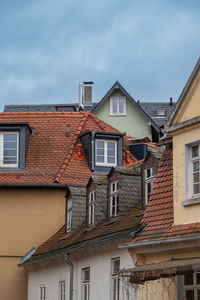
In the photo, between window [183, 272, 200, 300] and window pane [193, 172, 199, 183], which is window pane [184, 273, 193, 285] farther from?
window pane [193, 172, 199, 183]

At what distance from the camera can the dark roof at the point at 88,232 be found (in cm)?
2269

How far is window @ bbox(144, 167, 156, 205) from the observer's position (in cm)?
2298

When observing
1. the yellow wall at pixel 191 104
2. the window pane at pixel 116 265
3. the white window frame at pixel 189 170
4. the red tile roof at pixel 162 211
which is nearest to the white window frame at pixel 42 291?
the window pane at pixel 116 265

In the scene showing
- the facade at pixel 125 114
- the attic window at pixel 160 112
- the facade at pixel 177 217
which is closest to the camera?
the facade at pixel 177 217

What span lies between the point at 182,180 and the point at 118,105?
3366 cm

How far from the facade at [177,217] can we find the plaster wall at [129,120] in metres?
31.2

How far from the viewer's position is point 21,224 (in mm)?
31719

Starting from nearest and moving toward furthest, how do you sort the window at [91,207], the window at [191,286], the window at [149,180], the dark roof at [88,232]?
1. the window at [191,286]
2. the dark roof at [88,232]
3. the window at [149,180]
4. the window at [91,207]

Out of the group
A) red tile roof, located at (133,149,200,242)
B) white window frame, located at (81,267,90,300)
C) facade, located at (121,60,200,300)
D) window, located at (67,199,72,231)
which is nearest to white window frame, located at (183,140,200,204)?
facade, located at (121,60,200,300)

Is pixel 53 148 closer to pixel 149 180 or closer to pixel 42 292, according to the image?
pixel 42 292

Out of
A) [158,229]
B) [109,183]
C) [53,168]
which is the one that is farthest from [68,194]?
[158,229]

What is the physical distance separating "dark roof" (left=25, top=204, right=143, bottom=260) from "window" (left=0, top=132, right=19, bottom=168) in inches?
145

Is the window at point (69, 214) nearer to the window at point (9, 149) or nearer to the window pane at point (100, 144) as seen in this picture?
the window at point (9, 149)

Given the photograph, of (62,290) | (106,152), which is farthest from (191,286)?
(106,152)
